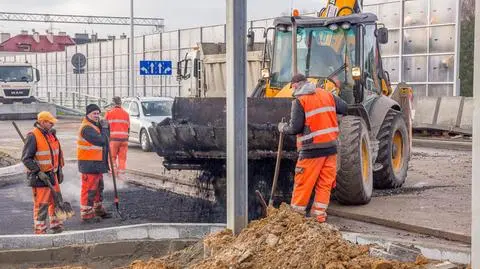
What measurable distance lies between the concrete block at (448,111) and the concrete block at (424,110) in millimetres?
269

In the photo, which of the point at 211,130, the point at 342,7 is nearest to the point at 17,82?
the point at 342,7

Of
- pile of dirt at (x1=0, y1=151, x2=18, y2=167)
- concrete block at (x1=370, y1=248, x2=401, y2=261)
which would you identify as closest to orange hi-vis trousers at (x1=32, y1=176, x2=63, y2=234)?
concrete block at (x1=370, y1=248, x2=401, y2=261)

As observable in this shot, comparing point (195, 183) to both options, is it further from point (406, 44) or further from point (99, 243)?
point (406, 44)

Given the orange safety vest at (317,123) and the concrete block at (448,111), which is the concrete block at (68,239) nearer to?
the orange safety vest at (317,123)

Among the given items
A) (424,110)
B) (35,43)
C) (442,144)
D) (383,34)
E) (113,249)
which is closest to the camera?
(113,249)

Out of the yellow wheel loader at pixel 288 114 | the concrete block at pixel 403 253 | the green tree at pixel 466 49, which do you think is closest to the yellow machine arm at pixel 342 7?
the yellow wheel loader at pixel 288 114

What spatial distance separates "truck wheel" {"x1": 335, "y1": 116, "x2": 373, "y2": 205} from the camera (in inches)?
396

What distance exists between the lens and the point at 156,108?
71.7ft

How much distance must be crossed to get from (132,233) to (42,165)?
2.11 m

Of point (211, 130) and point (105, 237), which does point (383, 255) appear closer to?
point (105, 237)

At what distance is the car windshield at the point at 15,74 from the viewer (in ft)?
127

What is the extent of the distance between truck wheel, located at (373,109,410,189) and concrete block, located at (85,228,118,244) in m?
5.42

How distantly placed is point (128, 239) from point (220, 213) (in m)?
2.97

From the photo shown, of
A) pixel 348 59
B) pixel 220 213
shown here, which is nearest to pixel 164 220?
pixel 220 213
